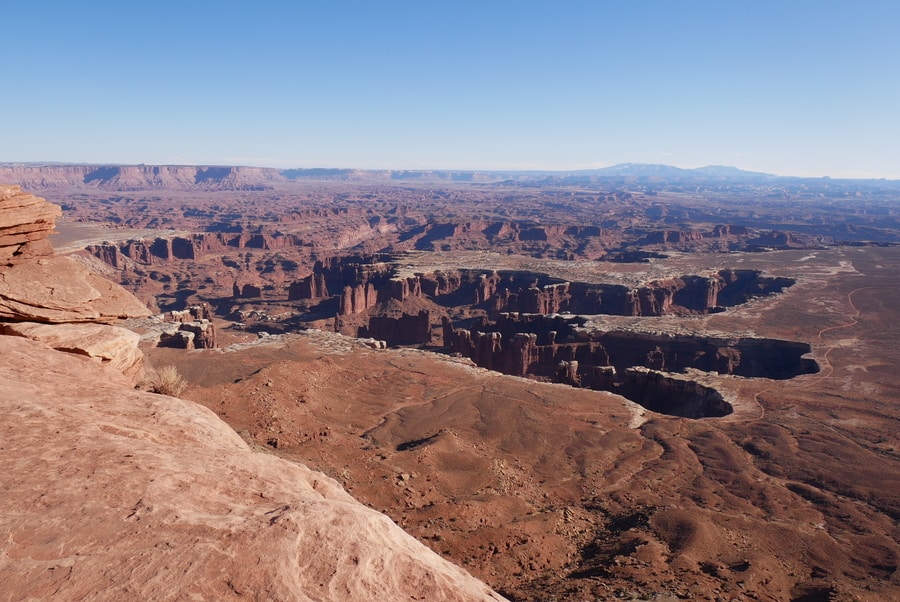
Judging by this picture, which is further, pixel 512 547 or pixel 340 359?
pixel 340 359

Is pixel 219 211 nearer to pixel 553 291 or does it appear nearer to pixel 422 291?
pixel 422 291

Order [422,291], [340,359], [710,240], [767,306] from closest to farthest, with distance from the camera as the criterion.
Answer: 1. [340,359]
2. [767,306]
3. [422,291]
4. [710,240]

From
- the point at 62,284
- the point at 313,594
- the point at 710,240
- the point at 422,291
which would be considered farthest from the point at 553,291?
the point at 710,240

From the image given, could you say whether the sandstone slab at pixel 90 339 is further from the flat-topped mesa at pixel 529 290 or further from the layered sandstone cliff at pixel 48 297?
the flat-topped mesa at pixel 529 290

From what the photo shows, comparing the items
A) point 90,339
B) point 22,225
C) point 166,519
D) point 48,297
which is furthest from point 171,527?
point 22,225

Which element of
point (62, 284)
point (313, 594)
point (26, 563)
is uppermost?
point (62, 284)
